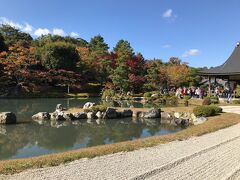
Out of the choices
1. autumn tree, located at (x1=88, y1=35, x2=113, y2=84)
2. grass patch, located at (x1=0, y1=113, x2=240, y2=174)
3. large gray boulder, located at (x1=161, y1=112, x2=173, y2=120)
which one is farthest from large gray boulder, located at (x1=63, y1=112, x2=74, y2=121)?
autumn tree, located at (x1=88, y1=35, x2=113, y2=84)

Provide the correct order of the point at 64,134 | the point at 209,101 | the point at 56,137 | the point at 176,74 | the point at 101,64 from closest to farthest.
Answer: the point at 56,137, the point at 64,134, the point at 209,101, the point at 101,64, the point at 176,74

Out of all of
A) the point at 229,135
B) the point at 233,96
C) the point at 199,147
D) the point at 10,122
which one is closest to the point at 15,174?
the point at 199,147

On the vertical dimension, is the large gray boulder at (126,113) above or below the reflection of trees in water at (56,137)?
above

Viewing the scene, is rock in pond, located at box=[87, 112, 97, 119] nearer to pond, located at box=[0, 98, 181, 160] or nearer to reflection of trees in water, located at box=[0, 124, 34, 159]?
pond, located at box=[0, 98, 181, 160]

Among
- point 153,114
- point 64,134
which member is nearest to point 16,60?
point 153,114

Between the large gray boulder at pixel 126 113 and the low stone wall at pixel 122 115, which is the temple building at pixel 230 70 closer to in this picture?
the low stone wall at pixel 122 115

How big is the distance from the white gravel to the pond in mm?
3427

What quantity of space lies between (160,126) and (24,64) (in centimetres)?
2178

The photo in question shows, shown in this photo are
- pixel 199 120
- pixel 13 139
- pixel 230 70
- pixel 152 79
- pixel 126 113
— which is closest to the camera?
pixel 13 139

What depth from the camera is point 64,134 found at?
12.5m

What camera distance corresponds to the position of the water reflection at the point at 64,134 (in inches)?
397

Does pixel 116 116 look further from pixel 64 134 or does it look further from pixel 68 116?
pixel 64 134

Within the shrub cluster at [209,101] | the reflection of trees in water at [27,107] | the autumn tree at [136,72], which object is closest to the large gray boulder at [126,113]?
the reflection of trees in water at [27,107]

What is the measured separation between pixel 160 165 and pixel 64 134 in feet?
23.1
